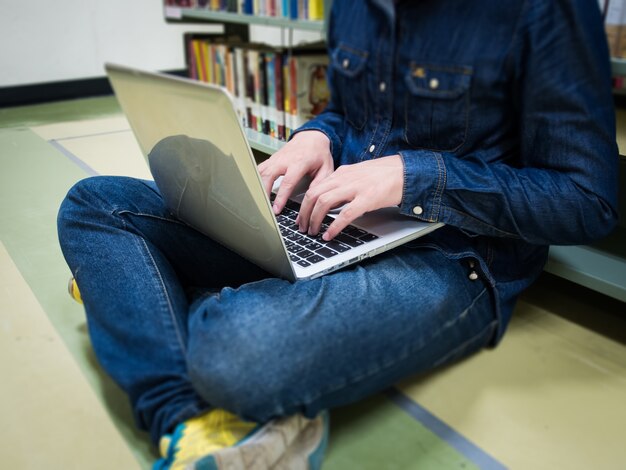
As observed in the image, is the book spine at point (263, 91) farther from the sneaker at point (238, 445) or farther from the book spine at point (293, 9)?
the sneaker at point (238, 445)

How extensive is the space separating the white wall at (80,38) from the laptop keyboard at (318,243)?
2.24m

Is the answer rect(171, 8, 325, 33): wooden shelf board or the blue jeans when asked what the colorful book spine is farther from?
the blue jeans

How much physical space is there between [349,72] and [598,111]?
0.37 meters

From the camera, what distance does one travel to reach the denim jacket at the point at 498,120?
655 millimetres

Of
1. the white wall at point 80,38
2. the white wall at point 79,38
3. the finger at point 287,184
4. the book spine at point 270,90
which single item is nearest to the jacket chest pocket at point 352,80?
the finger at point 287,184

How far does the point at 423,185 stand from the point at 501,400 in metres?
0.34

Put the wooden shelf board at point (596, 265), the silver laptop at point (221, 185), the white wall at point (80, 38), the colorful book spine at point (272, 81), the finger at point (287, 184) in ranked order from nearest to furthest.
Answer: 1. the silver laptop at point (221, 185)
2. the finger at point (287, 184)
3. the wooden shelf board at point (596, 265)
4. the colorful book spine at point (272, 81)
5. the white wall at point (80, 38)

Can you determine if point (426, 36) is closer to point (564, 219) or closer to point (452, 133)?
point (452, 133)

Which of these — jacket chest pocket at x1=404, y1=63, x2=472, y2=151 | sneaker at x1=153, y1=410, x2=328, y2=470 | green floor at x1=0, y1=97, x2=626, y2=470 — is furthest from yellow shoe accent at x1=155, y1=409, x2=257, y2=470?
jacket chest pocket at x1=404, y1=63, x2=472, y2=151

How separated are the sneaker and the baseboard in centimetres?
268

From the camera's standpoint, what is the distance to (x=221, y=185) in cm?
66

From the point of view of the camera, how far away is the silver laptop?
1.89 feet

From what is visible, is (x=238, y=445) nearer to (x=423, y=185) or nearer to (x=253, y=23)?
(x=423, y=185)

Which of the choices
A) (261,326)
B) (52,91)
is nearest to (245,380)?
(261,326)
